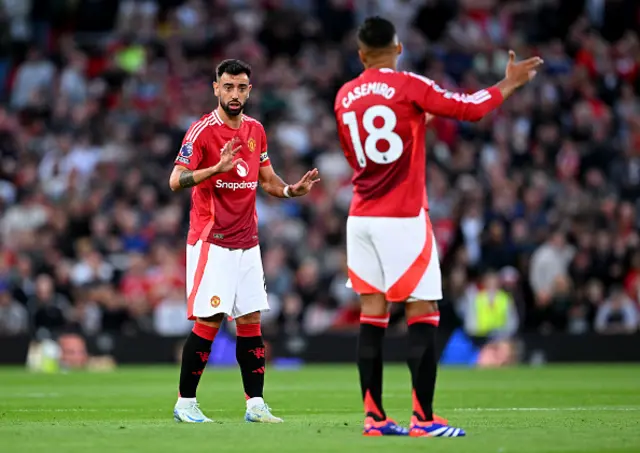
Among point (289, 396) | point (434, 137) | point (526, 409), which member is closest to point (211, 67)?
point (434, 137)

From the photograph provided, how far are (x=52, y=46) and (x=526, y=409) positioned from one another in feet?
62.0

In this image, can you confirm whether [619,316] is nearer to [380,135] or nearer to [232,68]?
[232,68]

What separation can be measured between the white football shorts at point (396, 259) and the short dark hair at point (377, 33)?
1.11 m

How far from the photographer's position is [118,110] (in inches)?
1048

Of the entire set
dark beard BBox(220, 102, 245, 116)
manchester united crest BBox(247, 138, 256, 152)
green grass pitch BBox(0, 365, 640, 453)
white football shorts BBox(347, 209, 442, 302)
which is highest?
dark beard BBox(220, 102, 245, 116)

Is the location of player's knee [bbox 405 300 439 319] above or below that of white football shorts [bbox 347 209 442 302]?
below

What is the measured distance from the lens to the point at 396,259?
29.2 feet

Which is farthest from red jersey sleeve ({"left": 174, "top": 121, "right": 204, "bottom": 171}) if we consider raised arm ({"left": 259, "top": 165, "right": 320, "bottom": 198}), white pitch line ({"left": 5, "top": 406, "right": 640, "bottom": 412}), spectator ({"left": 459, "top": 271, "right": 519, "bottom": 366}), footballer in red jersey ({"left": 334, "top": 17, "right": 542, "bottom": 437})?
spectator ({"left": 459, "top": 271, "right": 519, "bottom": 366})

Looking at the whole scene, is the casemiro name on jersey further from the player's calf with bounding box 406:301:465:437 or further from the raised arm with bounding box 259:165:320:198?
the raised arm with bounding box 259:165:320:198

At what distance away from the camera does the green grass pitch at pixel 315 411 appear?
8133 millimetres

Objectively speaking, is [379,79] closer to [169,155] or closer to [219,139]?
[219,139]

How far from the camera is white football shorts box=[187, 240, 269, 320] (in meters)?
10.6

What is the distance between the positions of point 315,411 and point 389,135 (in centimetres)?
384

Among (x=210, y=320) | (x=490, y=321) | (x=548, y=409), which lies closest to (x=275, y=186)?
(x=210, y=320)
